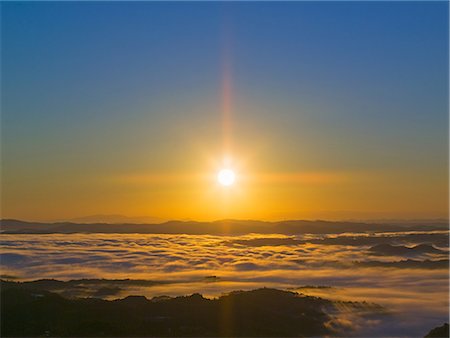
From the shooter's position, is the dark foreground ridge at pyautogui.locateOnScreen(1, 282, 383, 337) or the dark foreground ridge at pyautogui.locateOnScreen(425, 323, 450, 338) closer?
the dark foreground ridge at pyautogui.locateOnScreen(425, 323, 450, 338)

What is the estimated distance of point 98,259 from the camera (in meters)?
58.3

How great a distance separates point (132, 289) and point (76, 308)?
425 inches

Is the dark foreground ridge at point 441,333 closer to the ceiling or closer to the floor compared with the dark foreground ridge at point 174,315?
closer to the floor

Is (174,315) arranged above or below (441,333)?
above

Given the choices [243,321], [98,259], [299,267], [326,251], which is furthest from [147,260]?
[243,321]

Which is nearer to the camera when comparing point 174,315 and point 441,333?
point 441,333

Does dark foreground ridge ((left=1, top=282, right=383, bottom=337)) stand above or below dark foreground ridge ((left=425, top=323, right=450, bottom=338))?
above

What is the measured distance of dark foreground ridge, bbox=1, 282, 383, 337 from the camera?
85.7 feet

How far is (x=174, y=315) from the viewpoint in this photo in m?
28.9

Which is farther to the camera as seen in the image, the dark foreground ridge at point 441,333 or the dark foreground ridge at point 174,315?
the dark foreground ridge at point 174,315

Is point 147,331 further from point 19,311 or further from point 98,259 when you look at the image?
point 98,259

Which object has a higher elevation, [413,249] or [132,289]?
[413,249]

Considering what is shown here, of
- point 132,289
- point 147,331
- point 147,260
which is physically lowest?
point 147,331

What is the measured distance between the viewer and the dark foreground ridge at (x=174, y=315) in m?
26.1
